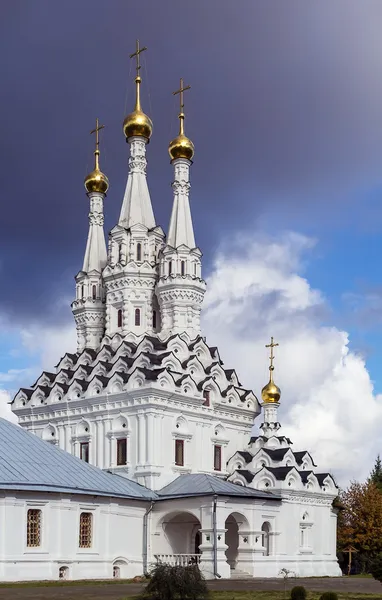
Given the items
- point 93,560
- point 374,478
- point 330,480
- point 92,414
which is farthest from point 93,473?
point 374,478

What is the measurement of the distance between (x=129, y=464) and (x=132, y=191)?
14.2 meters

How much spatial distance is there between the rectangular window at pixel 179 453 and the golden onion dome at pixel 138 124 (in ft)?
51.6

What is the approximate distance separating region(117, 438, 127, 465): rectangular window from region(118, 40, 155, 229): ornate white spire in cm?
1121

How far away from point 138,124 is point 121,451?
1642 centimetres

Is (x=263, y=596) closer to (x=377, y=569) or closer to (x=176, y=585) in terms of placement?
(x=377, y=569)

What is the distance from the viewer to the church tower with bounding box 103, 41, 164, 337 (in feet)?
140

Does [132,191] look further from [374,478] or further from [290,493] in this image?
[374,478]

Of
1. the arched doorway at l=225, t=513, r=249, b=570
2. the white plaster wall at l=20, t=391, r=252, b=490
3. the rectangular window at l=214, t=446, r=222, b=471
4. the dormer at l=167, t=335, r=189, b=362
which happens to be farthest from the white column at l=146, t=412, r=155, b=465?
the rectangular window at l=214, t=446, r=222, b=471

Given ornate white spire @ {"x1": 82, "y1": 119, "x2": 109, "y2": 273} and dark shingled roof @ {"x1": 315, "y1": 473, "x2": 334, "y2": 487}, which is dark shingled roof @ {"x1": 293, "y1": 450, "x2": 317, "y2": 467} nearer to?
dark shingled roof @ {"x1": 315, "y1": 473, "x2": 334, "y2": 487}

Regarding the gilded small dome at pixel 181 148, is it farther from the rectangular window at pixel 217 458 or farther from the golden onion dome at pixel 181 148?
the rectangular window at pixel 217 458

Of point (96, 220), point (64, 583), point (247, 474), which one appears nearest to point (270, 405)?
point (247, 474)

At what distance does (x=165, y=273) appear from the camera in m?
42.2

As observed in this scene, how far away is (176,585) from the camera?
62.5ft

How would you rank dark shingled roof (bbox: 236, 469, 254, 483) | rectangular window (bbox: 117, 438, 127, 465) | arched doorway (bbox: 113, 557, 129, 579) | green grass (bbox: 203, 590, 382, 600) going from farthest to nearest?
1. dark shingled roof (bbox: 236, 469, 254, 483)
2. rectangular window (bbox: 117, 438, 127, 465)
3. arched doorway (bbox: 113, 557, 129, 579)
4. green grass (bbox: 203, 590, 382, 600)
